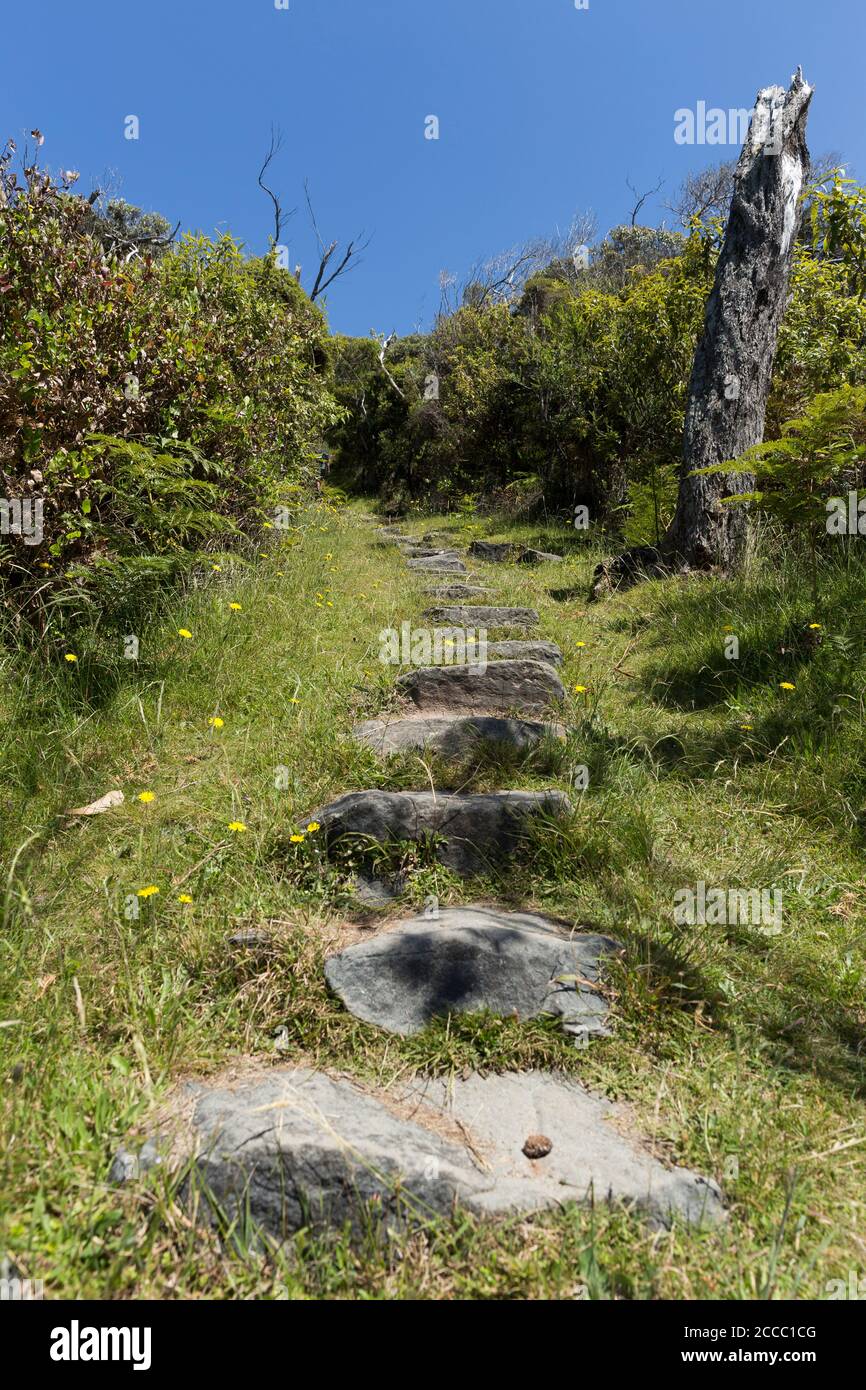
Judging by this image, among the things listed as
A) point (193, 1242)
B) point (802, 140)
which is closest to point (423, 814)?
point (193, 1242)

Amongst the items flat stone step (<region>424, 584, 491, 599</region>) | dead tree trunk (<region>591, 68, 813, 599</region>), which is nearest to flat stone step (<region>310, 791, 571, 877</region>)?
flat stone step (<region>424, 584, 491, 599</region>)

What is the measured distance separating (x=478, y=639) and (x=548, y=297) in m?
14.7

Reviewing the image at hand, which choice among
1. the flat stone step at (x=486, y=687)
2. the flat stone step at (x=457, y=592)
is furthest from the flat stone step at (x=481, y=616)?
the flat stone step at (x=486, y=687)

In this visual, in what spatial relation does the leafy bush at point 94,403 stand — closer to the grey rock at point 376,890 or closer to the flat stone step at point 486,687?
the flat stone step at point 486,687

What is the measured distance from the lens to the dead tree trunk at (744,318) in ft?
19.4

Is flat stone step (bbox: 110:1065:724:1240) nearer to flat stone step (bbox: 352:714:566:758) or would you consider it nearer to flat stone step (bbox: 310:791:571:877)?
flat stone step (bbox: 310:791:571:877)

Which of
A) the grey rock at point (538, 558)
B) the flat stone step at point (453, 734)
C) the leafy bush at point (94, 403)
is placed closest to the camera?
the flat stone step at point (453, 734)

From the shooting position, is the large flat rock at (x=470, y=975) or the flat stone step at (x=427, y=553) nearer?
the large flat rock at (x=470, y=975)

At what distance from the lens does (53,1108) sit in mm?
1472

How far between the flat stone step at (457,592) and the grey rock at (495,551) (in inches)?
87.4

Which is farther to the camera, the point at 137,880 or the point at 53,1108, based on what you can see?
the point at 137,880

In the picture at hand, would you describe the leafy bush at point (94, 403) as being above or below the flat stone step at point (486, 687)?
above

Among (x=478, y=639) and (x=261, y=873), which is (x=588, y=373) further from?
(x=261, y=873)

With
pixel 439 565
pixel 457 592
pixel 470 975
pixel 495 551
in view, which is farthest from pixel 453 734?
pixel 495 551
